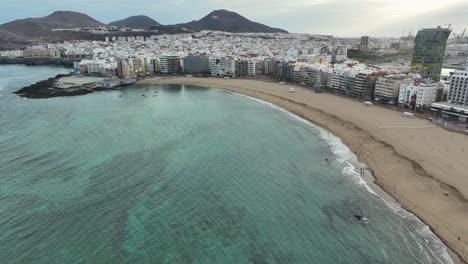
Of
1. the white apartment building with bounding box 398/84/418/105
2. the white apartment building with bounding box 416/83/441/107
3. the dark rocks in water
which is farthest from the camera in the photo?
the dark rocks in water

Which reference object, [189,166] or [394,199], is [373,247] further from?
[189,166]

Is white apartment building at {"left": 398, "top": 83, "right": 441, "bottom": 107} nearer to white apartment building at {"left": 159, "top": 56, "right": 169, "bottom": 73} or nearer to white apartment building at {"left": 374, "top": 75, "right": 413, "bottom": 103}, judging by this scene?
white apartment building at {"left": 374, "top": 75, "right": 413, "bottom": 103}

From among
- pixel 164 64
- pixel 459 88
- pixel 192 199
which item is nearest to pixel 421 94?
pixel 459 88

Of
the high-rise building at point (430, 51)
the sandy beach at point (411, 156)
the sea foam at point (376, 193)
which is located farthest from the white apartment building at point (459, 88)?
the high-rise building at point (430, 51)

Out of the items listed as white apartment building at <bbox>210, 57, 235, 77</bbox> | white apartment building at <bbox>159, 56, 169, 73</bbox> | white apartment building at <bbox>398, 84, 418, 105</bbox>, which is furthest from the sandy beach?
white apartment building at <bbox>159, 56, 169, 73</bbox>

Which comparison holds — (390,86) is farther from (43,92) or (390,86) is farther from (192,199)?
(43,92)

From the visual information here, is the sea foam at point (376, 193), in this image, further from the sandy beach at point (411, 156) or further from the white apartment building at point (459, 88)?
the white apartment building at point (459, 88)

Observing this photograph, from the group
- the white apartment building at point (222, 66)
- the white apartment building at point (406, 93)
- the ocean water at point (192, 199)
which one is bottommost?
the ocean water at point (192, 199)
